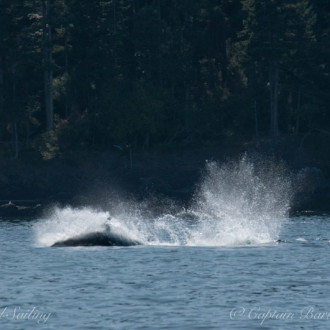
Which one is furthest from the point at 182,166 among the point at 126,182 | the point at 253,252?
the point at 253,252

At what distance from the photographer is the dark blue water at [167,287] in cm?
1767

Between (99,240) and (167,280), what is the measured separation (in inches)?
403

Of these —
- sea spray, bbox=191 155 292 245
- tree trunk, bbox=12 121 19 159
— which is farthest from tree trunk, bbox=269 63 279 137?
tree trunk, bbox=12 121 19 159

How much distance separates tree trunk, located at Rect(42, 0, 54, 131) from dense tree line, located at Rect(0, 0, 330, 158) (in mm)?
116

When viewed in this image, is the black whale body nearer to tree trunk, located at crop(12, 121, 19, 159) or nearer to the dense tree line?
the dense tree line

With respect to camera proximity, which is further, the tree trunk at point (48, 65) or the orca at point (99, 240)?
the tree trunk at point (48, 65)

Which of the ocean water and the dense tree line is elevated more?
the dense tree line

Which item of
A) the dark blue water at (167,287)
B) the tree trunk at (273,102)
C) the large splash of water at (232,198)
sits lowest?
the large splash of water at (232,198)

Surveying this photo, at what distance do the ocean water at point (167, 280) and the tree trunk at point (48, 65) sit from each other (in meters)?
28.8

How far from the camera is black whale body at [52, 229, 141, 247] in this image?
33.6 metres

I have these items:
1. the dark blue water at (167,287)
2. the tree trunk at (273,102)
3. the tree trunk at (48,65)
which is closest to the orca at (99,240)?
the dark blue water at (167,287)

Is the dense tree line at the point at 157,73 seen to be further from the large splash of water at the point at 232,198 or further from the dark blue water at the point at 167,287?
the dark blue water at the point at 167,287

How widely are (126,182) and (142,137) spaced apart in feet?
27.5

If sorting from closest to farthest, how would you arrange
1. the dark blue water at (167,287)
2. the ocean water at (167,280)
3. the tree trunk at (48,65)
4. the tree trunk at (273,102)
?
the dark blue water at (167,287), the ocean water at (167,280), the tree trunk at (48,65), the tree trunk at (273,102)
